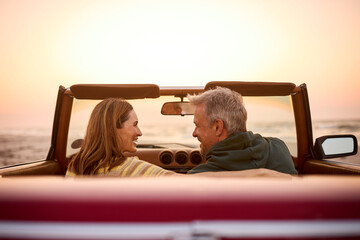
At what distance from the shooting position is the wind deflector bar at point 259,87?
327cm

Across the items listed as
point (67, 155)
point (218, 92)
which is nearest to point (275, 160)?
point (218, 92)

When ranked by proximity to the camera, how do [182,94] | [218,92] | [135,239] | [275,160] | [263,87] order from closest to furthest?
[135,239], [275,160], [218,92], [263,87], [182,94]

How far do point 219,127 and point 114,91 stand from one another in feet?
4.10

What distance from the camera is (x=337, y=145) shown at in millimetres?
3650

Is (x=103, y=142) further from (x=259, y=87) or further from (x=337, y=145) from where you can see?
(x=337, y=145)

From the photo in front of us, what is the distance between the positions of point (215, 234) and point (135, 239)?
19cm

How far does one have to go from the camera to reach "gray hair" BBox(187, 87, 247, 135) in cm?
284

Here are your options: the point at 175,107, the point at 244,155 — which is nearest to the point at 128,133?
the point at 175,107

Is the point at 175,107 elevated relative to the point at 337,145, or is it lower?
elevated

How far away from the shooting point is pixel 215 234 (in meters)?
0.92

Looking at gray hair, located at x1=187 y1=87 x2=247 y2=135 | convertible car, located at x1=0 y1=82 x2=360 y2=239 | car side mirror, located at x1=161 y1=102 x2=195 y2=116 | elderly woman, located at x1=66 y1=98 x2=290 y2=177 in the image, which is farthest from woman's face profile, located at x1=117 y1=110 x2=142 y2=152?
convertible car, located at x1=0 y1=82 x2=360 y2=239

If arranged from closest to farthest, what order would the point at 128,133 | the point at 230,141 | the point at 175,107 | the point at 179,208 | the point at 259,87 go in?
the point at 179,208, the point at 230,141, the point at 128,133, the point at 259,87, the point at 175,107

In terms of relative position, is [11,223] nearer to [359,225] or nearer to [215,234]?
[215,234]

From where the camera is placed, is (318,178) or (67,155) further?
(67,155)
